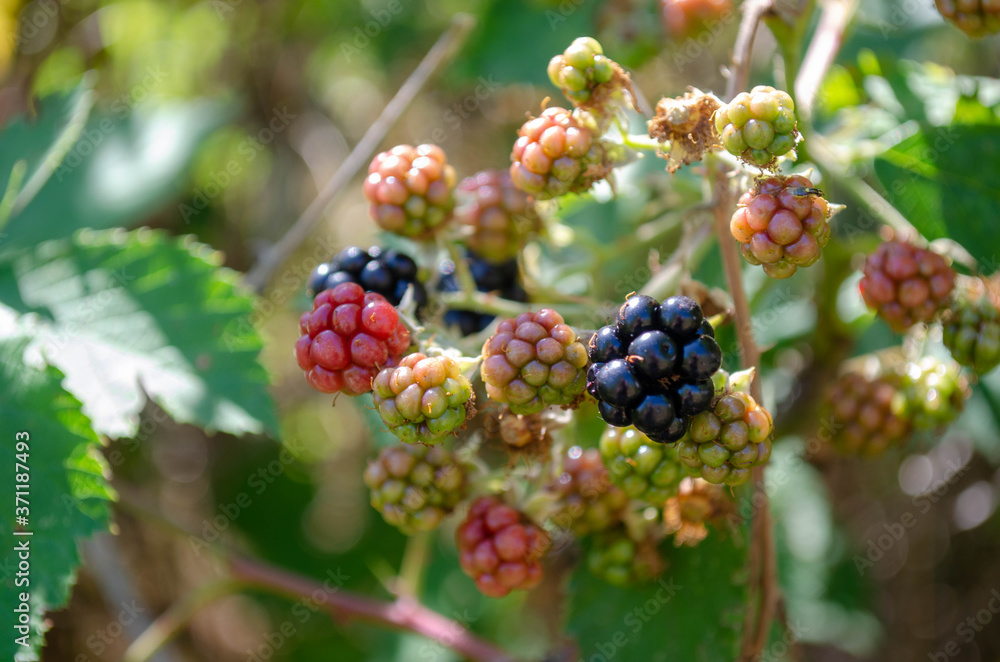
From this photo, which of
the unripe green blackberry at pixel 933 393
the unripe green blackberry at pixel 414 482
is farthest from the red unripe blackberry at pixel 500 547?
the unripe green blackberry at pixel 933 393

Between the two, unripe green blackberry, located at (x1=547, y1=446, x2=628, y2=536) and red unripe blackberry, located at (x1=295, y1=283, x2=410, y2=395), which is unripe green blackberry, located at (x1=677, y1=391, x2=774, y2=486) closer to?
unripe green blackberry, located at (x1=547, y1=446, x2=628, y2=536)

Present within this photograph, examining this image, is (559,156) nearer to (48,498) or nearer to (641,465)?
(641,465)

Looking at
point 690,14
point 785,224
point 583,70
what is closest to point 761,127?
point 785,224

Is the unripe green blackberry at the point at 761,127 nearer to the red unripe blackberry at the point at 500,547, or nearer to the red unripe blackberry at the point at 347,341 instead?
the red unripe blackberry at the point at 347,341

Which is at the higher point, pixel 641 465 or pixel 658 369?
pixel 658 369

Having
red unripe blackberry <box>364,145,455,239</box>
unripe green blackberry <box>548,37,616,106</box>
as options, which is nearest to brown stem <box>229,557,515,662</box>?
red unripe blackberry <box>364,145,455,239</box>

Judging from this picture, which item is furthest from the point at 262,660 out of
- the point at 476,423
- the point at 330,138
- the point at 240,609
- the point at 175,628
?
the point at 330,138
